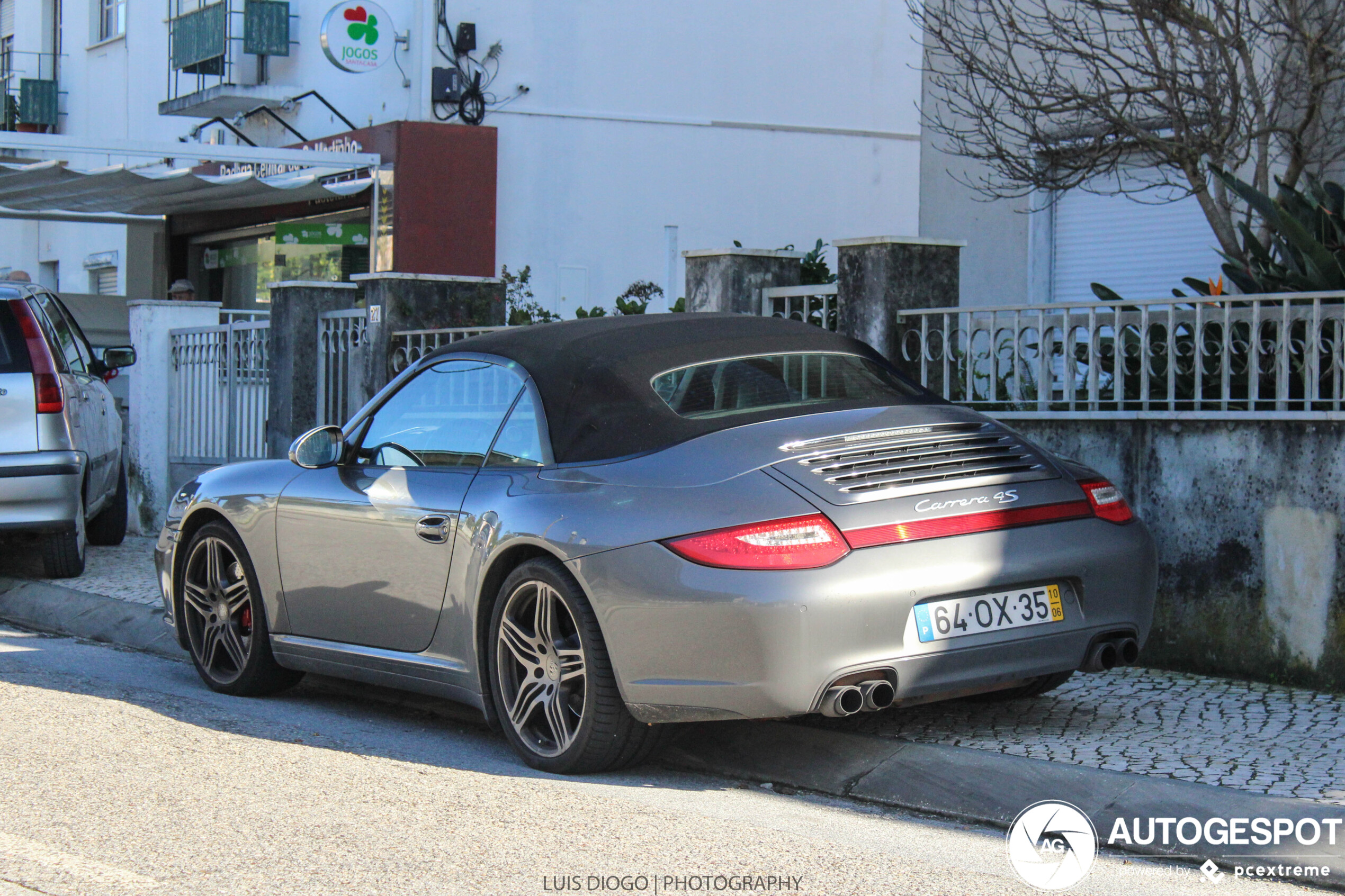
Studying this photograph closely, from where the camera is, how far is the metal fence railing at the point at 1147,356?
269 inches

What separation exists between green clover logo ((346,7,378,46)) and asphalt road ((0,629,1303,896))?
45.9ft

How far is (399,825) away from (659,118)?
57.9 ft

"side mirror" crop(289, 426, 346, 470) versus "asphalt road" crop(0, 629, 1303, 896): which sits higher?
"side mirror" crop(289, 426, 346, 470)

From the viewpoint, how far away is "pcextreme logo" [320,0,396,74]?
62.8ft

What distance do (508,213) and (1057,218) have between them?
8.43m

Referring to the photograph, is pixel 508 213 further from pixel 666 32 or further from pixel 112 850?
pixel 112 850

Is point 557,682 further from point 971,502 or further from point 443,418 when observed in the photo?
point 971,502

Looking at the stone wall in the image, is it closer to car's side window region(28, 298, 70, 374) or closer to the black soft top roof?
the black soft top roof

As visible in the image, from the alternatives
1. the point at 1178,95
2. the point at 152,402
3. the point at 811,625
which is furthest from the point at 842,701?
the point at 152,402

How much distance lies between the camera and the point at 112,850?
4.59m

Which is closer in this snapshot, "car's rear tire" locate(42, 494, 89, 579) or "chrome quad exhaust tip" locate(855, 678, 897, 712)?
"chrome quad exhaust tip" locate(855, 678, 897, 712)

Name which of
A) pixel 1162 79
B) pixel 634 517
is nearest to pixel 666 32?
pixel 1162 79

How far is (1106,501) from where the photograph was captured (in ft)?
18.7

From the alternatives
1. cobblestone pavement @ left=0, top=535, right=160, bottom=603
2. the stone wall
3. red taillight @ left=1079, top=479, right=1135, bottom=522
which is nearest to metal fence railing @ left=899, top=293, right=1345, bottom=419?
the stone wall
